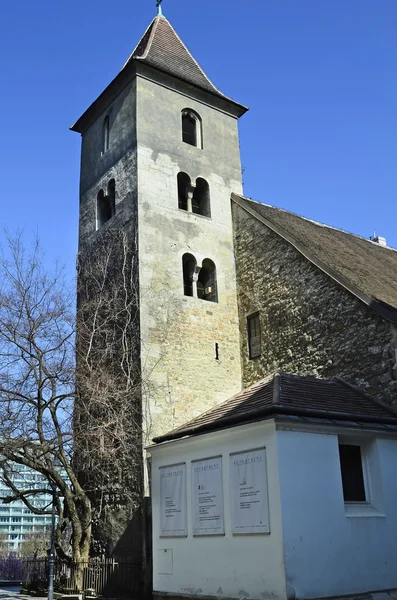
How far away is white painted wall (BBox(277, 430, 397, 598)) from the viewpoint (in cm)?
1112

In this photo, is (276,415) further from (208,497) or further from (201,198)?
(201,198)

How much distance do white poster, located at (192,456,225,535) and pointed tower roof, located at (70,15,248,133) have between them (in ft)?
50.1

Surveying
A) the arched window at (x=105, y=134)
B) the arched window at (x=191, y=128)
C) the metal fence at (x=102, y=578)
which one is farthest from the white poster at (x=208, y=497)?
the arched window at (x=105, y=134)

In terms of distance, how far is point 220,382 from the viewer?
1970cm

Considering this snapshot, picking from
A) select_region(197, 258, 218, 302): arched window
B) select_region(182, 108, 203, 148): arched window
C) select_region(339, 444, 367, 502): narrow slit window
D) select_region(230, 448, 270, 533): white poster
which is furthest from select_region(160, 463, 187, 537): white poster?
select_region(182, 108, 203, 148): arched window

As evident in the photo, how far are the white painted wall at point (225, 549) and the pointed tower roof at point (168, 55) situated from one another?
1509cm

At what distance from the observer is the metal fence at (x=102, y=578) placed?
1589cm

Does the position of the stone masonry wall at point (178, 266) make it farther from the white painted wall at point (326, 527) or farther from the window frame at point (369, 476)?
the white painted wall at point (326, 527)

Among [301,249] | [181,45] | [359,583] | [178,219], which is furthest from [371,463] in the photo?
[181,45]

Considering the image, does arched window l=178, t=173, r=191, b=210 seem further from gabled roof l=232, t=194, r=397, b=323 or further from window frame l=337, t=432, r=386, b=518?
window frame l=337, t=432, r=386, b=518

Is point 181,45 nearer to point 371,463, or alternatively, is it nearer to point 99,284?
point 99,284

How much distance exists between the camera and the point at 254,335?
2030 cm

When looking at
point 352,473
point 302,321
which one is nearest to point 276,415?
point 352,473

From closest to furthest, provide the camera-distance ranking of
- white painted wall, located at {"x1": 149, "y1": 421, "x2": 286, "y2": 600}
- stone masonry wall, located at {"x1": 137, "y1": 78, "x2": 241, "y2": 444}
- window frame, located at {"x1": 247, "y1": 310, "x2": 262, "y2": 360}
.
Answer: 1. white painted wall, located at {"x1": 149, "y1": 421, "x2": 286, "y2": 600}
2. stone masonry wall, located at {"x1": 137, "y1": 78, "x2": 241, "y2": 444}
3. window frame, located at {"x1": 247, "y1": 310, "x2": 262, "y2": 360}
